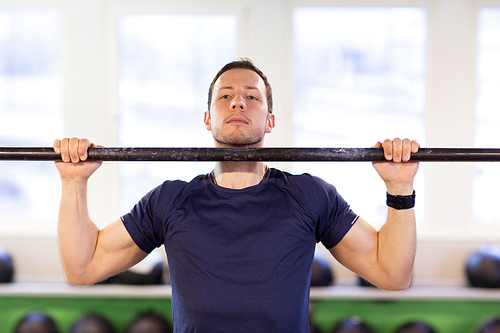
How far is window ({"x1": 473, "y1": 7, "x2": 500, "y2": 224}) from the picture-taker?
365cm

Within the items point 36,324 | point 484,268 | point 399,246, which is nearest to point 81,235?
point 399,246

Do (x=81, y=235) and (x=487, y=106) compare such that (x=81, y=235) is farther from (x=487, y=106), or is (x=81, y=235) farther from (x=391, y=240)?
(x=487, y=106)

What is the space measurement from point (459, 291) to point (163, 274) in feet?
7.98

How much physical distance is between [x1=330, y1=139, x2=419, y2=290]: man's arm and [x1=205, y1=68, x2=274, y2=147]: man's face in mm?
451

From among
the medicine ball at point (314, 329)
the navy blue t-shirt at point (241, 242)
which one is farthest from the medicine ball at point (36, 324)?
the navy blue t-shirt at point (241, 242)

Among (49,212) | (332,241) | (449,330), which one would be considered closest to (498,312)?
(449,330)

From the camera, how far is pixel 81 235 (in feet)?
4.58

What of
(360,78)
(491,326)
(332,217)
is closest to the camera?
(332,217)

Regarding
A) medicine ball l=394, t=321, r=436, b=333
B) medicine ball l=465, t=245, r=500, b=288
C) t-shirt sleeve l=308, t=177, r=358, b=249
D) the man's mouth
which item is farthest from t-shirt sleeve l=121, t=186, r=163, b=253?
medicine ball l=465, t=245, r=500, b=288

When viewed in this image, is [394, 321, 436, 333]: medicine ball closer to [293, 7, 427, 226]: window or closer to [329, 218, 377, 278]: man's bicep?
[293, 7, 427, 226]: window

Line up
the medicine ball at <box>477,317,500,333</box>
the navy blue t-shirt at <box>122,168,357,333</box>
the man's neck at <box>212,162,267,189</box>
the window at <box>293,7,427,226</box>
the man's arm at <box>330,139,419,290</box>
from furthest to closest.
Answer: the window at <box>293,7,427,226</box> < the medicine ball at <box>477,317,500,333</box> < the man's neck at <box>212,162,267,189</box> < the man's arm at <box>330,139,419,290</box> < the navy blue t-shirt at <box>122,168,357,333</box>

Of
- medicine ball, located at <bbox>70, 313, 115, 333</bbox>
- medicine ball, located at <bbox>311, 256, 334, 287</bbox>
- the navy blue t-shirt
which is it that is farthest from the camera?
medicine ball, located at <bbox>311, 256, 334, 287</bbox>

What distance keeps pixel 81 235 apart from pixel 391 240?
1.11 m

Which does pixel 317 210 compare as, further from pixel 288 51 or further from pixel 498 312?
pixel 498 312
